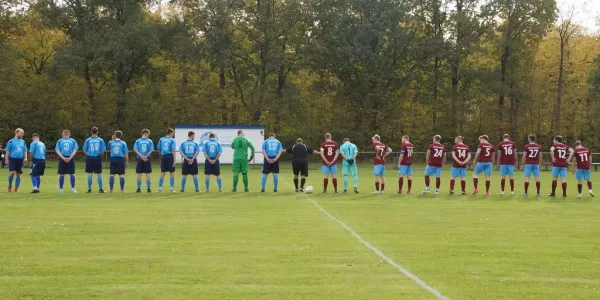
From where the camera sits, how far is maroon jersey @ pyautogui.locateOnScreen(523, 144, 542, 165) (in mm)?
24625

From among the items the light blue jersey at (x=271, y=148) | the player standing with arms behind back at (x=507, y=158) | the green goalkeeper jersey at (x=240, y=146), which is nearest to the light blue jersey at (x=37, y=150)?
the green goalkeeper jersey at (x=240, y=146)

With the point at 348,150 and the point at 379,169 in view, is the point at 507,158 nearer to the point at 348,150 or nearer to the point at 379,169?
the point at 379,169

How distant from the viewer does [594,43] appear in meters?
65.4

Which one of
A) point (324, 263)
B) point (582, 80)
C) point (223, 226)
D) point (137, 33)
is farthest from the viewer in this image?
point (582, 80)

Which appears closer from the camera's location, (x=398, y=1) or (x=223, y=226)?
(x=223, y=226)

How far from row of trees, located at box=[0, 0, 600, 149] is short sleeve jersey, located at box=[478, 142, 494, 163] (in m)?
33.1

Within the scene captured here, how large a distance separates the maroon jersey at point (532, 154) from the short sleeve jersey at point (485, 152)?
44.5 inches

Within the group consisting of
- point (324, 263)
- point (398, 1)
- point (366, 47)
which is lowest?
point (324, 263)

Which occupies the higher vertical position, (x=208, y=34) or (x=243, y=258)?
(x=208, y=34)

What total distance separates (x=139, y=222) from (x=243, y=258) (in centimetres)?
523

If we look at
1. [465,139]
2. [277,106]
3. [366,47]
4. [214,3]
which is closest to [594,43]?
[465,139]

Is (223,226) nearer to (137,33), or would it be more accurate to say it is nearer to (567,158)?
(567,158)

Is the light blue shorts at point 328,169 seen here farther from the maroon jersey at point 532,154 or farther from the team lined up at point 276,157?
the maroon jersey at point 532,154

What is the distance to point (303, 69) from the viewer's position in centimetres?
6144
